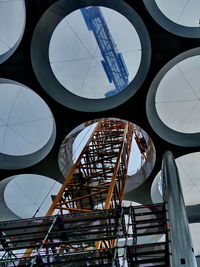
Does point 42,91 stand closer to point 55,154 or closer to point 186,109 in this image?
point 55,154

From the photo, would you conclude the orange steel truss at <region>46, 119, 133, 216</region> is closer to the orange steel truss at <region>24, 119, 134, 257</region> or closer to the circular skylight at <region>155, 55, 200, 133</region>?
the orange steel truss at <region>24, 119, 134, 257</region>

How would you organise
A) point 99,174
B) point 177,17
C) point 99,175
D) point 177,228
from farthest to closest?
point 99,175
point 99,174
point 177,17
point 177,228

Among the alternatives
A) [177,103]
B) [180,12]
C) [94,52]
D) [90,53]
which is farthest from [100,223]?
[180,12]

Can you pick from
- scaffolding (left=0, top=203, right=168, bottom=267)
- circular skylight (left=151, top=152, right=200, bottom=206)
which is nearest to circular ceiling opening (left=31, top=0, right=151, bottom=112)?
circular skylight (left=151, top=152, right=200, bottom=206)

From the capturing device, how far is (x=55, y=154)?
1905cm

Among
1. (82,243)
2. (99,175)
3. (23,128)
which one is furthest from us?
(23,128)

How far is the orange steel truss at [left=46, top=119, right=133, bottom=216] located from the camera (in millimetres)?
16094

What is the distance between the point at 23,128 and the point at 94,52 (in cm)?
660

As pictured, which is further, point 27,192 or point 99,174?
point 27,192

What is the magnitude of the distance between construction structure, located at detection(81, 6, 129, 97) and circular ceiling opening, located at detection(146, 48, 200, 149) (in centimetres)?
229

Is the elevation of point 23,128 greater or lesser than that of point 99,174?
greater

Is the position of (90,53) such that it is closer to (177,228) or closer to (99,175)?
(99,175)

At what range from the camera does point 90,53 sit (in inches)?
704

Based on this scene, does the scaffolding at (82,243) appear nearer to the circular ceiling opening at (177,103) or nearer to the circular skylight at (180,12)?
the circular ceiling opening at (177,103)
